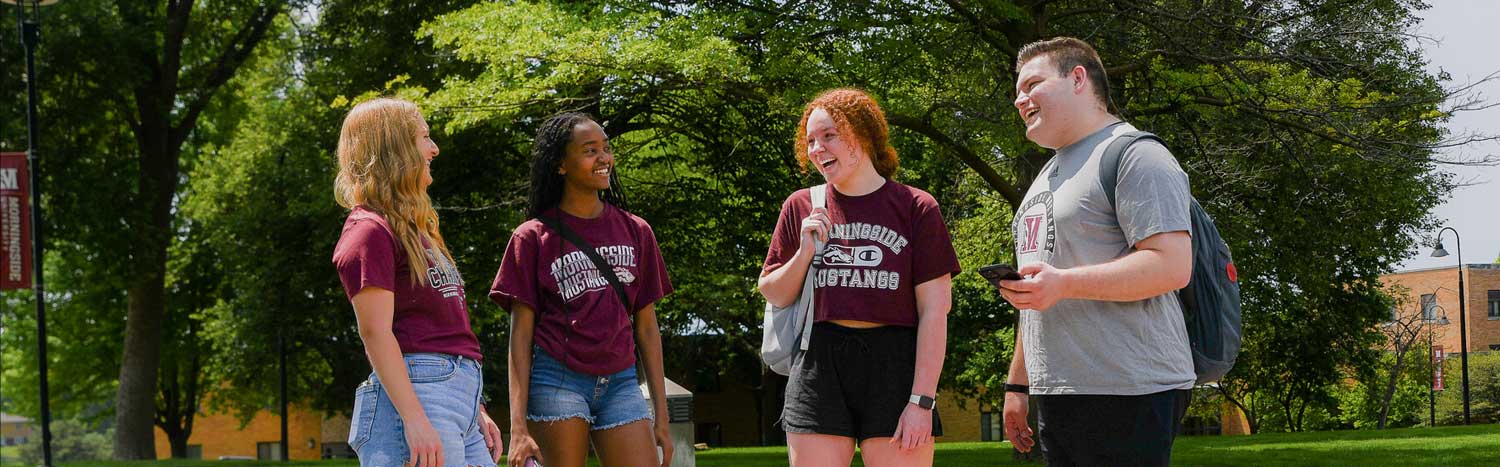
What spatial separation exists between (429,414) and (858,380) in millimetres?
1334

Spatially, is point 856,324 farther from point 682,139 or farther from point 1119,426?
point 682,139

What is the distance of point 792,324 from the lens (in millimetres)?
4242

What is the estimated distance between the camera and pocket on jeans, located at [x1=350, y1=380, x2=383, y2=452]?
3.64 m

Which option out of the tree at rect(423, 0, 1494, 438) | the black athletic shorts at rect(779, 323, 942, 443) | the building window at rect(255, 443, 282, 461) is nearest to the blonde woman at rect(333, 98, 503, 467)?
the black athletic shorts at rect(779, 323, 942, 443)

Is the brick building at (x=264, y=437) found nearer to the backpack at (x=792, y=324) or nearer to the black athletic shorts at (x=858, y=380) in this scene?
the backpack at (x=792, y=324)

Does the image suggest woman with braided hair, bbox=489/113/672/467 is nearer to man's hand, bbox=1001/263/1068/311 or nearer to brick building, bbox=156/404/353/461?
man's hand, bbox=1001/263/1068/311

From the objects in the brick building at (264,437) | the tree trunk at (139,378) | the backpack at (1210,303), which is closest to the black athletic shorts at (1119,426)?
the backpack at (1210,303)

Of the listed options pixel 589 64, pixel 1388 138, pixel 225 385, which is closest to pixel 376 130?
pixel 589 64

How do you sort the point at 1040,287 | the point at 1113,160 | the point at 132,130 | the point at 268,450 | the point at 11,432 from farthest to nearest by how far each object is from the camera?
the point at 11,432 → the point at 268,450 → the point at 132,130 → the point at 1113,160 → the point at 1040,287

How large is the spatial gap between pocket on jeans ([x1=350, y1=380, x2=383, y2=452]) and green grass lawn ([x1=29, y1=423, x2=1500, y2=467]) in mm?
13432

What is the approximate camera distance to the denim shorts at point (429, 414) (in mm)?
3623

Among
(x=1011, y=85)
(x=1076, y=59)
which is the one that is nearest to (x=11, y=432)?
(x=1011, y=85)

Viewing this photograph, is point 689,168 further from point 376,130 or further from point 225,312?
point 376,130

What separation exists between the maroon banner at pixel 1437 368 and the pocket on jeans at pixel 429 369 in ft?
147
